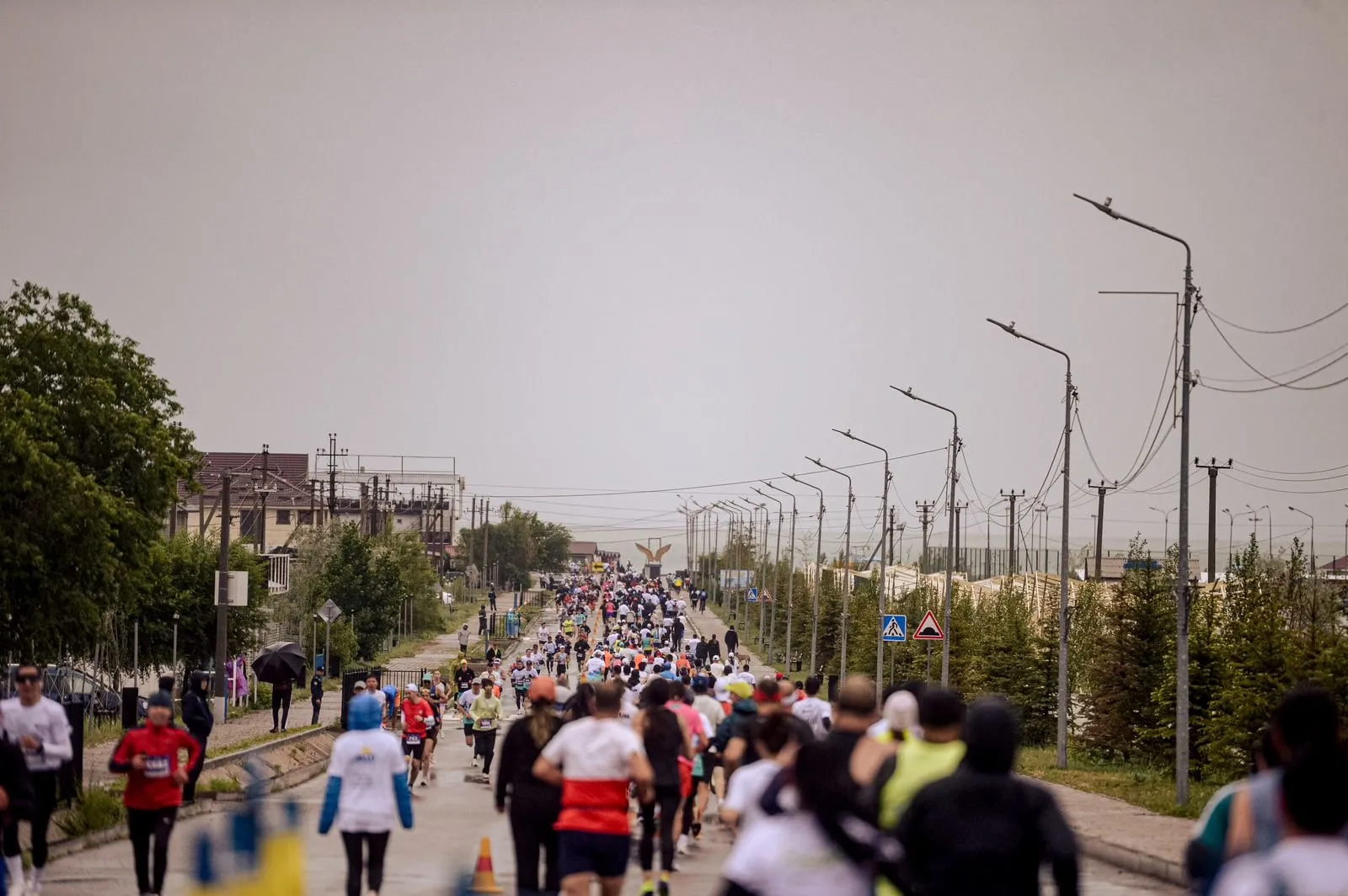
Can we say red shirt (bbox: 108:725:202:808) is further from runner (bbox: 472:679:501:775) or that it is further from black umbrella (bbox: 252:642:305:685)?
black umbrella (bbox: 252:642:305:685)

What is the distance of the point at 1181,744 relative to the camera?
22.5m

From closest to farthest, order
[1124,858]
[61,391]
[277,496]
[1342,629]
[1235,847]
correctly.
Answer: [1235,847], [1124,858], [1342,629], [61,391], [277,496]

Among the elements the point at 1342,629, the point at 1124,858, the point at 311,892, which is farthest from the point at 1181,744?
the point at 311,892

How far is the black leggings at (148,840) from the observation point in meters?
13.2

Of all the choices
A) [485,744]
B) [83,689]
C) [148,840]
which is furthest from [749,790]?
[83,689]

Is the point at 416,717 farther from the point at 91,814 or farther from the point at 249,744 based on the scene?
the point at 91,814

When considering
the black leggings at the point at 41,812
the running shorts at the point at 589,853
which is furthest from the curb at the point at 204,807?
the running shorts at the point at 589,853

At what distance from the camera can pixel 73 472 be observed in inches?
1310

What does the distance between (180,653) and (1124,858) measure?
4186cm

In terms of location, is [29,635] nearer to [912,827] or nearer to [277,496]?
[912,827]

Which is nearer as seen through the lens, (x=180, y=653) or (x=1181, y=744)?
(x=1181, y=744)

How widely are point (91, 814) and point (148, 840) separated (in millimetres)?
6202

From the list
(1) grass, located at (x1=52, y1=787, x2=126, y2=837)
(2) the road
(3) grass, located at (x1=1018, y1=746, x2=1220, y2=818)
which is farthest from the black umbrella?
(1) grass, located at (x1=52, y1=787, x2=126, y2=837)

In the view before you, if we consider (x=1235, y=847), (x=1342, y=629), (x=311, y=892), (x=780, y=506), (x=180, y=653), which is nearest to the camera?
(x=1235, y=847)
